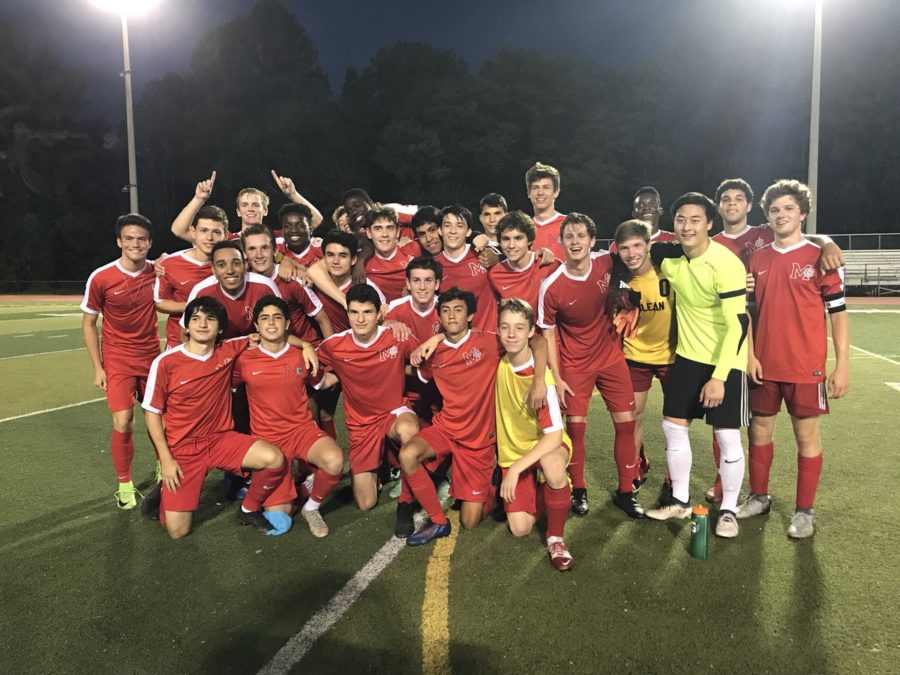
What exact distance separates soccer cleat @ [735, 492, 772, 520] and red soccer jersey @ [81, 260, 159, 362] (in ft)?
14.6

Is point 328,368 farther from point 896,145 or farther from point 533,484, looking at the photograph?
point 896,145

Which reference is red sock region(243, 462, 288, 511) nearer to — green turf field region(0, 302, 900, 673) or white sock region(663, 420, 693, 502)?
green turf field region(0, 302, 900, 673)

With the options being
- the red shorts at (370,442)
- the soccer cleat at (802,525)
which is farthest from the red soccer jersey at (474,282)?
the soccer cleat at (802,525)

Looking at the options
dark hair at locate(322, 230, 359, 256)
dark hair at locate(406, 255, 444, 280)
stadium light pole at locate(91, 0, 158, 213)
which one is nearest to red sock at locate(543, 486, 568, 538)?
dark hair at locate(406, 255, 444, 280)

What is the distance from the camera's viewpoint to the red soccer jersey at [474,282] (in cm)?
493

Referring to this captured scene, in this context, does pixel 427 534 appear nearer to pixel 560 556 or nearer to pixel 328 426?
pixel 560 556

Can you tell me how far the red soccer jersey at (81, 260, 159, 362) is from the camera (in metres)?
4.85

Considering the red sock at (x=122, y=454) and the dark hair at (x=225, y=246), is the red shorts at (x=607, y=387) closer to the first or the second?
the dark hair at (x=225, y=246)

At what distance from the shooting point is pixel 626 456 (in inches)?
173

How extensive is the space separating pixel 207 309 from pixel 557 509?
259cm

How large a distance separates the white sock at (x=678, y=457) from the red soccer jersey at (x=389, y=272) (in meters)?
2.46

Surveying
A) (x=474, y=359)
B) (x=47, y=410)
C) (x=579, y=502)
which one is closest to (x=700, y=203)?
(x=474, y=359)

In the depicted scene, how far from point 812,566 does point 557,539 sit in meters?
1.39

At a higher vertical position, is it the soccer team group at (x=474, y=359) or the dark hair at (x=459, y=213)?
the dark hair at (x=459, y=213)
